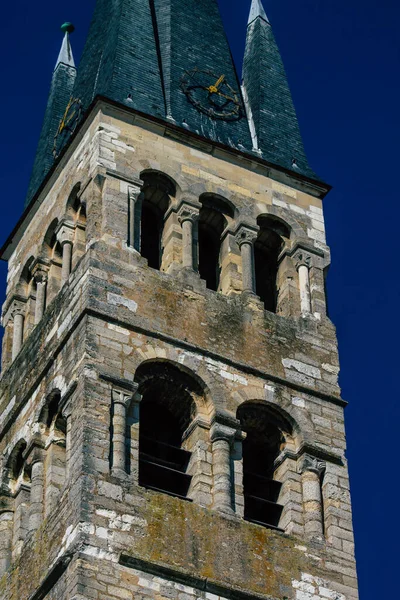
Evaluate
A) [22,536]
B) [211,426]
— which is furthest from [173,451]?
[22,536]

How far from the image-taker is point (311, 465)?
1144 inches

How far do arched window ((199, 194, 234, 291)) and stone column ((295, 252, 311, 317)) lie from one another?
1355 mm

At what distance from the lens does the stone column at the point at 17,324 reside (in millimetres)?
32500

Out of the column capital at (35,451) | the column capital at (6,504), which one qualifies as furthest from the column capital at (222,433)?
the column capital at (6,504)

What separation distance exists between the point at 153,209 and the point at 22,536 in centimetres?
656

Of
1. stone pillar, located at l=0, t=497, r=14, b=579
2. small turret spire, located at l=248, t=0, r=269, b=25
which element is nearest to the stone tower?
stone pillar, located at l=0, t=497, r=14, b=579

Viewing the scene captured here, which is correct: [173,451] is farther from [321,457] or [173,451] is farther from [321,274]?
[321,274]

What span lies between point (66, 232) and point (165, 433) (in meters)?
4.72

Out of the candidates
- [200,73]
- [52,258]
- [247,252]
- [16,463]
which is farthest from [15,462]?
[200,73]

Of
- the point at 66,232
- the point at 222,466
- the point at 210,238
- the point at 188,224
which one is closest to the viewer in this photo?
the point at 222,466

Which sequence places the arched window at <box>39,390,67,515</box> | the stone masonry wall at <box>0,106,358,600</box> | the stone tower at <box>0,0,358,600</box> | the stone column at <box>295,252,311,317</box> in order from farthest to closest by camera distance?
1. the stone column at <box>295,252,311,317</box>
2. the arched window at <box>39,390,67,515</box>
3. the stone tower at <box>0,0,358,600</box>
4. the stone masonry wall at <box>0,106,358,600</box>

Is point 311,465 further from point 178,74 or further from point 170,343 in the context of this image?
point 178,74

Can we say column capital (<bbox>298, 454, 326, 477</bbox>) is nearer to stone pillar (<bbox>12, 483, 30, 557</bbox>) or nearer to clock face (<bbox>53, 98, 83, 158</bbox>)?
stone pillar (<bbox>12, 483, 30, 557</bbox>)

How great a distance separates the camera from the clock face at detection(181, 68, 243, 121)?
3438 cm
